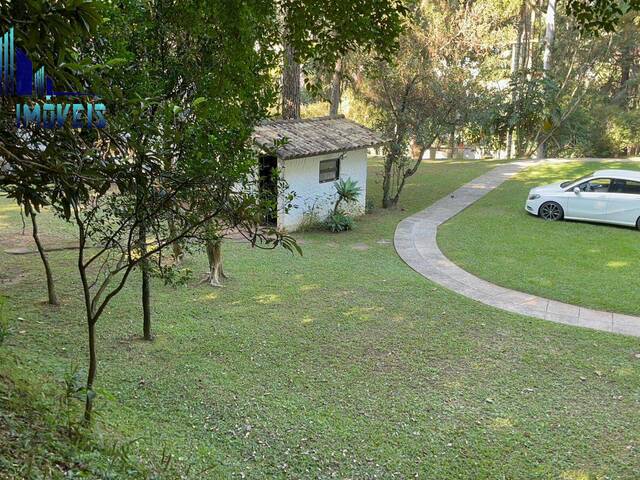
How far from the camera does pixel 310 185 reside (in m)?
16.4

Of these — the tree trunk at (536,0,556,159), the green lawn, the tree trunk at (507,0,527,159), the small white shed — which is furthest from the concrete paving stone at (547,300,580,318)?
the tree trunk at (507,0,527,159)

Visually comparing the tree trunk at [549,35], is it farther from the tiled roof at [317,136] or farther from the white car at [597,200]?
the tiled roof at [317,136]

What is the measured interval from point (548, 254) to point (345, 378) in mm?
8068

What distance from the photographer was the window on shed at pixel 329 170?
16.9 meters

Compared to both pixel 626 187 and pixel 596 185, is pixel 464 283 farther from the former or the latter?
pixel 626 187

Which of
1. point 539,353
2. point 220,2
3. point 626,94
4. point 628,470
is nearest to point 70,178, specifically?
point 220,2

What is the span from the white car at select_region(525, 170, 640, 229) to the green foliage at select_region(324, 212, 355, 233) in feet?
18.5

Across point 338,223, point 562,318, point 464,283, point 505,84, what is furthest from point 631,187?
point 505,84

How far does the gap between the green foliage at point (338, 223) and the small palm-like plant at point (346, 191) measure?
10.7 inches

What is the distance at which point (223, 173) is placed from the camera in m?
4.75

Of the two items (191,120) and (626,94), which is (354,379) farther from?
(626,94)

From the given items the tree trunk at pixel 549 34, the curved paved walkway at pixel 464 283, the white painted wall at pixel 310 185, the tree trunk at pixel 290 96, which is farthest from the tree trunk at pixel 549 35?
the white painted wall at pixel 310 185

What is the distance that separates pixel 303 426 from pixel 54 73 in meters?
4.65

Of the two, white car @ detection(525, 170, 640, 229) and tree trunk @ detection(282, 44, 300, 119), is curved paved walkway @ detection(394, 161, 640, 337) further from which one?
tree trunk @ detection(282, 44, 300, 119)
